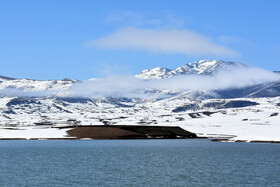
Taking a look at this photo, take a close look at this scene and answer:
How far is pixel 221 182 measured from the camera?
183 ft

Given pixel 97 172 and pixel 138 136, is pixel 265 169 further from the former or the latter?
pixel 138 136

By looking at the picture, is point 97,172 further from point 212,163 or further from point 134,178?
point 212,163

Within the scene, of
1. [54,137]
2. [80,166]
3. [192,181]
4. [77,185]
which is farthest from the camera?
[54,137]

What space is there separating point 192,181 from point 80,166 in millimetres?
24818

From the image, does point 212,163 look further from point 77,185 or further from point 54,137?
point 54,137

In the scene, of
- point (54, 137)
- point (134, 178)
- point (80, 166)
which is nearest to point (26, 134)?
point (54, 137)

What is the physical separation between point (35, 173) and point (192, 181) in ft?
79.7

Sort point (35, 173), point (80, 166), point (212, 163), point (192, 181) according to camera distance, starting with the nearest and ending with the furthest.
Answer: point (192, 181)
point (35, 173)
point (80, 166)
point (212, 163)

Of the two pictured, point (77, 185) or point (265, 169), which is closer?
point (77, 185)

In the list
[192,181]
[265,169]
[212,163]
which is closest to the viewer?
[192,181]

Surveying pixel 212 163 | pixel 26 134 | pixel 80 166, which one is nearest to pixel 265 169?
pixel 212 163

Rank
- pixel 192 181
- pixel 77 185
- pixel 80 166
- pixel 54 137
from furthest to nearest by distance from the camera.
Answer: pixel 54 137 < pixel 80 166 < pixel 192 181 < pixel 77 185

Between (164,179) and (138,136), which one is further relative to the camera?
(138,136)

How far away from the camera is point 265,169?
6988 cm
